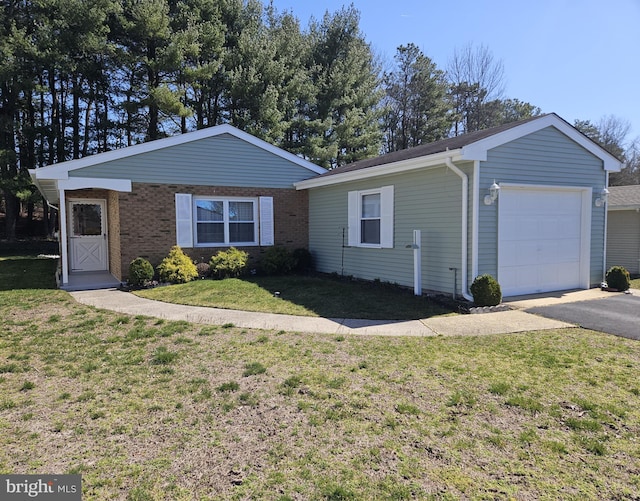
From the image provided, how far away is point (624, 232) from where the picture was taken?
1390 cm

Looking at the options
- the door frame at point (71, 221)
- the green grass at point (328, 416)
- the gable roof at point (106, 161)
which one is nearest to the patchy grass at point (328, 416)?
the green grass at point (328, 416)

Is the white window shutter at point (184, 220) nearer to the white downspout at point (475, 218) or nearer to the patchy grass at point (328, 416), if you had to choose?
the patchy grass at point (328, 416)

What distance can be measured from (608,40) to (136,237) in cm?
1131

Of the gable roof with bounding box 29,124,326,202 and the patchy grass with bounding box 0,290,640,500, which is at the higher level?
the gable roof with bounding box 29,124,326,202

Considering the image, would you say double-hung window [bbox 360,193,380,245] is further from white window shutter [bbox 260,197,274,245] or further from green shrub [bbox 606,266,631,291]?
green shrub [bbox 606,266,631,291]

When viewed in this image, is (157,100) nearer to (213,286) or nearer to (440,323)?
(213,286)

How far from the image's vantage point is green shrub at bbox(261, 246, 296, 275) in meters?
12.2

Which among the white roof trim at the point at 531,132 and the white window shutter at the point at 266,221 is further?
the white window shutter at the point at 266,221

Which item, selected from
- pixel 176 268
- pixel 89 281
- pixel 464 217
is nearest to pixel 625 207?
pixel 464 217

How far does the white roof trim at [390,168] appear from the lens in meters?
7.89

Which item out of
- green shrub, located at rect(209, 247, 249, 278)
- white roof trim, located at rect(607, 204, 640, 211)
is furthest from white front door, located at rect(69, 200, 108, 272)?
white roof trim, located at rect(607, 204, 640, 211)

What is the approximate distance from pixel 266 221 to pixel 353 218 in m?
3.14

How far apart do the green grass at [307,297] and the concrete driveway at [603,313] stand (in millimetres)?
1812

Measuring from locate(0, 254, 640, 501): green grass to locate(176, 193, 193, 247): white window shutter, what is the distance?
237 inches
